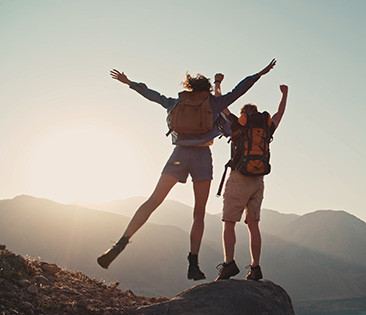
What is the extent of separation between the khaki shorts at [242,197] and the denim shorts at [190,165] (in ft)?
2.03

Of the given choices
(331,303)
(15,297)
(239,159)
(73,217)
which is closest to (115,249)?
(15,297)

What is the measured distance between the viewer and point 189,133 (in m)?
4.88

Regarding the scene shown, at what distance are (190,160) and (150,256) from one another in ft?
282

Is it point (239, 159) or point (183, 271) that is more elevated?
point (239, 159)

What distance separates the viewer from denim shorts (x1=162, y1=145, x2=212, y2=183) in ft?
15.8

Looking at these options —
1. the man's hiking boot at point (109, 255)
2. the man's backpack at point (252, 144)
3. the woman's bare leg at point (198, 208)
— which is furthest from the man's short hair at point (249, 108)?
the man's hiking boot at point (109, 255)

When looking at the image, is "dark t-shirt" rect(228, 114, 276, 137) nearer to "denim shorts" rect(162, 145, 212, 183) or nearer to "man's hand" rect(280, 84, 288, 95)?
"denim shorts" rect(162, 145, 212, 183)

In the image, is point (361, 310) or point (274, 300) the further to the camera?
point (361, 310)

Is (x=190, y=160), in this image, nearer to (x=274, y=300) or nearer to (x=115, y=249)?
(x=115, y=249)

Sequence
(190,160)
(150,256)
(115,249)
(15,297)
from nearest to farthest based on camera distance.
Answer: (15,297) < (115,249) < (190,160) < (150,256)

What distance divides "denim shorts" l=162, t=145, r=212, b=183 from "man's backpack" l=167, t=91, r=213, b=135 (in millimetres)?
244

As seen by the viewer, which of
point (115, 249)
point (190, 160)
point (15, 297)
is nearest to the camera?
point (15, 297)

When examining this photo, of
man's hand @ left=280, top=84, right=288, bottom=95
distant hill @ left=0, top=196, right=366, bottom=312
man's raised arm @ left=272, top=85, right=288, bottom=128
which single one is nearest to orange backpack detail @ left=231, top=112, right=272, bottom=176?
man's raised arm @ left=272, top=85, right=288, bottom=128

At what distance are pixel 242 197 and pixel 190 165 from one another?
935mm
